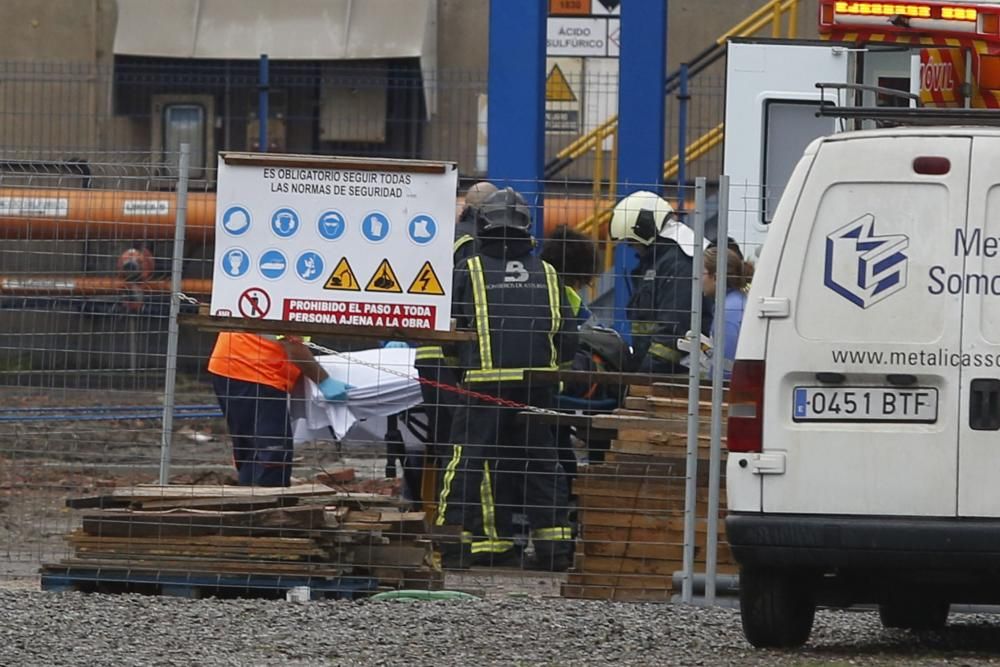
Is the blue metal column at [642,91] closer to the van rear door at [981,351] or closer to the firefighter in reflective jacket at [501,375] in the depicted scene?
the firefighter in reflective jacket at [501,375]

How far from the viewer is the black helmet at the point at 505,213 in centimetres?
1057

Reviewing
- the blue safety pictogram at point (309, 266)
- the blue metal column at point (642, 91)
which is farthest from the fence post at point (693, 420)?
the blue metal column at point (642, 91)

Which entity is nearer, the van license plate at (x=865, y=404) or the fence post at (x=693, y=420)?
the van license plate at (x=865, y=404)

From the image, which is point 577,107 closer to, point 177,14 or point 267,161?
point 177,14

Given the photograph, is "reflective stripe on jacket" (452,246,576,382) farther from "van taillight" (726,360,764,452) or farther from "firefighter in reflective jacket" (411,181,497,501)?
"van taillight" (726,360,764,452)

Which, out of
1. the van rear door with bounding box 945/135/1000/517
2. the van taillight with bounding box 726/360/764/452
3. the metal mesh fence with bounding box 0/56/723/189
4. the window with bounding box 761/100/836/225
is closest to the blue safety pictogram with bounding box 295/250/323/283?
the van taillight with bounding box 726/360/764/452

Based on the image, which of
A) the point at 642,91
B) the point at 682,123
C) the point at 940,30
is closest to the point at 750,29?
the point at 682,123

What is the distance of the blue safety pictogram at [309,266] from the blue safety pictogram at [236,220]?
32 cm

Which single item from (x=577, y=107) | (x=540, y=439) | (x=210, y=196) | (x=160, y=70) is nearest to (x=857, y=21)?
(x=540, y=439)

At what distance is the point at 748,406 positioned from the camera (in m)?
7.80

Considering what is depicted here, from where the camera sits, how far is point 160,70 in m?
25.3

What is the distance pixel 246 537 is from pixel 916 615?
10.4 feet

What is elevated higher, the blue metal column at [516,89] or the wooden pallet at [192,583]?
the blue metal column at [516,89]

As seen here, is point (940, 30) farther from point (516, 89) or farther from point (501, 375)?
point (516, 89)
